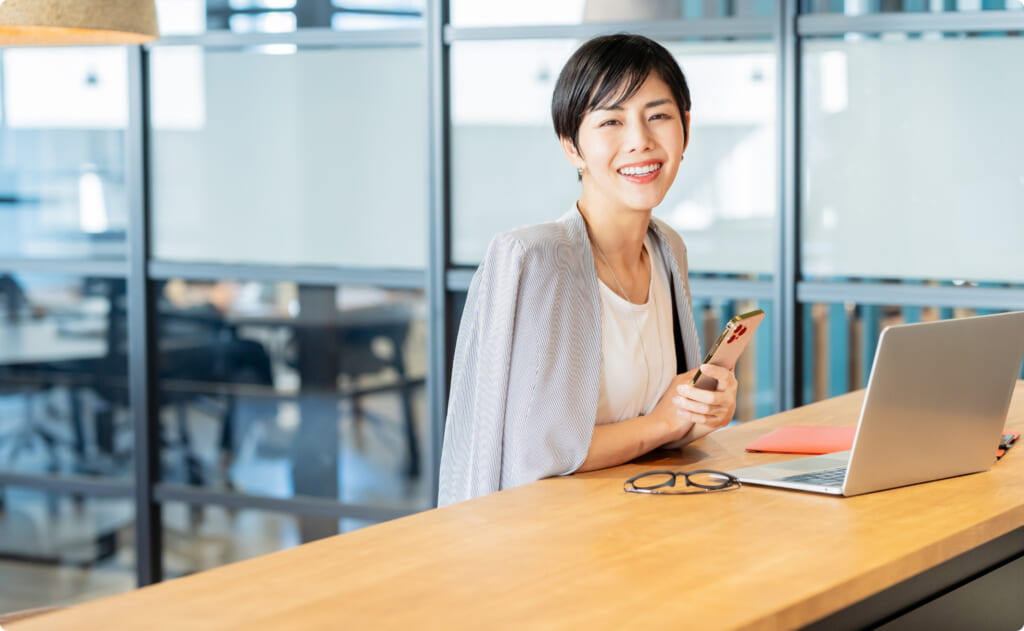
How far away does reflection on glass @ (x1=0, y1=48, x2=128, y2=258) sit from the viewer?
174 inches

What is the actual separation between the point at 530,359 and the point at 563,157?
7.16 feet

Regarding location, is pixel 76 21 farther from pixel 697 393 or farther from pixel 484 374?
pixel 697 393

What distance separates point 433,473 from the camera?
4.22 m

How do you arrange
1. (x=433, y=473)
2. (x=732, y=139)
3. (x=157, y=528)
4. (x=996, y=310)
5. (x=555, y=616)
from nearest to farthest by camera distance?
(x=555, y=616)
(x=996, y=310)
(x=732, y=139)
(x=433, y=473)
(x=157, y=528)

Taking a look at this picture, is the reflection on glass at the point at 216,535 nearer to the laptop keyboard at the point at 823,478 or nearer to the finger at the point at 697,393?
the finger at the point at 697,393

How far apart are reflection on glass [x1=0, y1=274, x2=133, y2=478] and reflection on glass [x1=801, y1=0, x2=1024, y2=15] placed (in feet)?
9.13

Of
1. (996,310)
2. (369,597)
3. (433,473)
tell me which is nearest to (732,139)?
(996,310)

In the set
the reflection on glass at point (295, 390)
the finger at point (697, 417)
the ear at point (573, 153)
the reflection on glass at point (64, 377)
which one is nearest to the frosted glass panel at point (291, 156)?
the reflection on glass at point (295, 390)

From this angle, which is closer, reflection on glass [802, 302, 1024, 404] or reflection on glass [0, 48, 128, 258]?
reflection on glass [802, 302, 1024, 404]

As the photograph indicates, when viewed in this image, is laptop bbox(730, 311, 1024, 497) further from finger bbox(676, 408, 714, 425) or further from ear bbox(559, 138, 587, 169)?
ear bbox(559, 138, 587, 169)

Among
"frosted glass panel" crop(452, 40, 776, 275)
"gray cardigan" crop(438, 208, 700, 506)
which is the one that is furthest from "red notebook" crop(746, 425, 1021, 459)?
"frosted glass panel" crop(452, 40, 776, 275)

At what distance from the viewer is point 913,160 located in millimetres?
3609

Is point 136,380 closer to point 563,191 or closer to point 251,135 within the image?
point 251,135

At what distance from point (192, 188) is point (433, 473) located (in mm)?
1431
